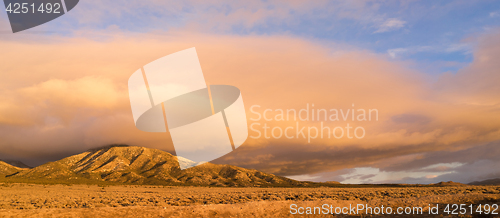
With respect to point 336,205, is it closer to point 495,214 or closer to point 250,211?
point 250,211

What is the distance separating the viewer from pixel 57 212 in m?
29.2

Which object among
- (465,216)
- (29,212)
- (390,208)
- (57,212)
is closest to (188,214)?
(57,212)

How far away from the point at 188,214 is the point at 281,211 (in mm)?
9894

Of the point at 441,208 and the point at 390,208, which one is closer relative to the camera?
the point at 441,208

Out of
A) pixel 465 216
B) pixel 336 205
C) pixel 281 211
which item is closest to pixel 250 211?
pixel 281 211

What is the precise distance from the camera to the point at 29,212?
29.0 meters

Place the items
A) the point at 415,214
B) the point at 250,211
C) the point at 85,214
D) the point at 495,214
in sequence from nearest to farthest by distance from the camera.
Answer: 1. the point at 495,214
2. the point at 415,214
3. the point at 85,214
4. the point at 250,211

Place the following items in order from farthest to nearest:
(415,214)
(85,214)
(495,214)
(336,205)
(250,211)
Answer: (336,205), (250,211), (85,214), (415,214), (495,214)

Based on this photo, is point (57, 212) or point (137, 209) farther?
point (137, 209)

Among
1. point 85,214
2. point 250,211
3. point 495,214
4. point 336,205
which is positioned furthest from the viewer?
point 336,205

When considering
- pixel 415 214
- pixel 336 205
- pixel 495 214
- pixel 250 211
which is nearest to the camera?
pixel 495 214

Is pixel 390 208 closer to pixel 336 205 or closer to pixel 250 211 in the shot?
pixel 336 205

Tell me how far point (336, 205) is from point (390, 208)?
555 centimetres

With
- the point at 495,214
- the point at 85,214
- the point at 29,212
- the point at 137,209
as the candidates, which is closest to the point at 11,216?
the point at 29,212
